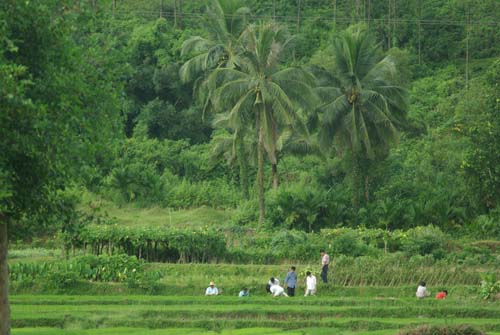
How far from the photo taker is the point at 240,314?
2627 centimetres

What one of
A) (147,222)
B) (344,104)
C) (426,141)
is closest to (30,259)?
(147,222)

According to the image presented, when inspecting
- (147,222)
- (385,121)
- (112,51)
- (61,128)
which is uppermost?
(112,51)

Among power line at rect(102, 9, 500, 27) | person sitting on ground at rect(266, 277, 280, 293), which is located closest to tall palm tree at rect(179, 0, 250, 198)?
person sitting on ground at rect(266, 277, 280, 293)

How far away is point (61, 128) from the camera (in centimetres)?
1625

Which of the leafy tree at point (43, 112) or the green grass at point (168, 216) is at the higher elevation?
the leafy tree at point (43, 112)

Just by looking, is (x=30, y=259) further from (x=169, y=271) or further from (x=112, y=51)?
(x=112, y=51)

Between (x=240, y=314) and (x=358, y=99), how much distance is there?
2032cm

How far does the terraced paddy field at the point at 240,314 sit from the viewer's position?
79.8 feet

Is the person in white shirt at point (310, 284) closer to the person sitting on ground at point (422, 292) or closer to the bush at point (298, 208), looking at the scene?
the person sitting on ground at point (422, 292)

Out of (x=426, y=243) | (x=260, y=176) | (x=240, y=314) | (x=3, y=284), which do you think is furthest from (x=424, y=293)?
(x=260, y=176)

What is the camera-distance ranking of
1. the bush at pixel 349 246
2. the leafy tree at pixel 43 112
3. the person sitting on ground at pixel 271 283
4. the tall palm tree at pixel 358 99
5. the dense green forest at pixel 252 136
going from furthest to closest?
the tall palm tree at pixel 358 99 < the bush at pixel 349 246 < the person sitting on ground at pixel 271 283 < the dense green forest at pixel 252 136 < the leafy tree at pixel 43 112

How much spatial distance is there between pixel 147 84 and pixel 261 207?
19345 mm

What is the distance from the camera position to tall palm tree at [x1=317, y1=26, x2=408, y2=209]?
44312mm

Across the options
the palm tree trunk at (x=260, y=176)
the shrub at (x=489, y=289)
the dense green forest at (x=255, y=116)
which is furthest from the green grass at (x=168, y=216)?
the shrub at (x=489, y=289)
